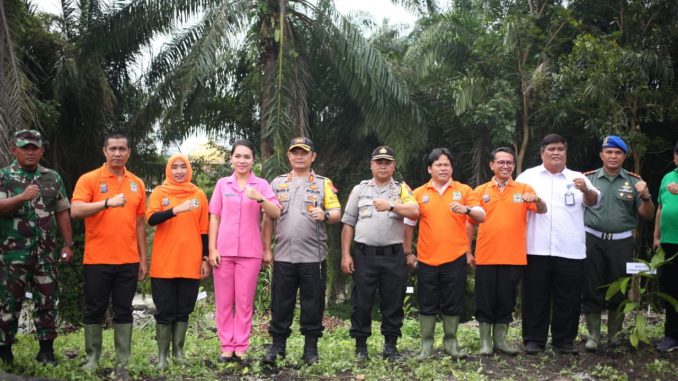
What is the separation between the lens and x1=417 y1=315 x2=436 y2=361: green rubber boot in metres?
5.80

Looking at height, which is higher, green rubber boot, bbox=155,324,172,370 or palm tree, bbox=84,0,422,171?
palm tree, bbox=84,0,422,171

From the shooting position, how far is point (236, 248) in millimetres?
Answer: 5445

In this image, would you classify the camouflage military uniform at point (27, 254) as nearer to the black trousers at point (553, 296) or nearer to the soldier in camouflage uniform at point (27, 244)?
the soldier in camouflage uniform at point (27, 244)

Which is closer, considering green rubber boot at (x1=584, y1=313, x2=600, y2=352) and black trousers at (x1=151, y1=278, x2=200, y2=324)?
black trousers at (x1=151, y1=278, x2=200, y2=324)

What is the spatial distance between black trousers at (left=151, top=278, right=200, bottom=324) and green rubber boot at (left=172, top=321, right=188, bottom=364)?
45 millimetres

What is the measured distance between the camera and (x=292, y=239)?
219 inches

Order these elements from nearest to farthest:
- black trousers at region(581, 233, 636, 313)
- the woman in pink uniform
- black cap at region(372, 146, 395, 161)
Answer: the woman in pink uniform → black cap at region(372, 146, 395, 161) → black trousers at region(581, 233, 636, 313)

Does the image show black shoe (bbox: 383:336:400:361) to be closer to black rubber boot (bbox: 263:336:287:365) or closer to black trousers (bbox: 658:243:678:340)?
black rubber boot (bbox: 263:336:287:365)

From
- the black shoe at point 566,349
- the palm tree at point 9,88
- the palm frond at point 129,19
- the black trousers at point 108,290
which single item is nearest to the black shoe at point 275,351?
the black trousers at point 108,290

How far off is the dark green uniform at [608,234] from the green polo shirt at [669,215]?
0.24 meters

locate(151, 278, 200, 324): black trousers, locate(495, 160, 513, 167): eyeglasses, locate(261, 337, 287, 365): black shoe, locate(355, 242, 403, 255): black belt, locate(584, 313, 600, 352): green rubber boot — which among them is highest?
locate(495, 160, 513, 167): eyeglasses

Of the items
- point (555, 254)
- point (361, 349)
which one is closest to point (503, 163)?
point (555, 254)

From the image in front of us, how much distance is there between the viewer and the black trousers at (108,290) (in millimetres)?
5273

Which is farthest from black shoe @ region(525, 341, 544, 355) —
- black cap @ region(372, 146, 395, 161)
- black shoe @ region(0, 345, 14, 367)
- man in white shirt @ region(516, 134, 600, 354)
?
black shoe @ region(0, 345, 14, 367)
